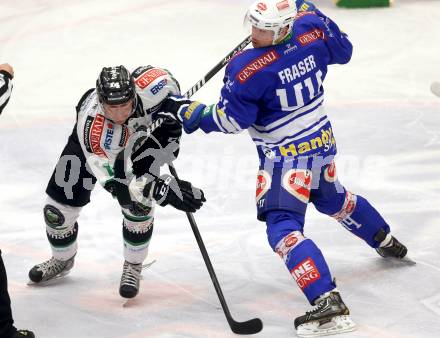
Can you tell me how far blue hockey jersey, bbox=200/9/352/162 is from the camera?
13.3ft

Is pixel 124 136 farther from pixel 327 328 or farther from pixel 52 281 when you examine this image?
pixel 327 328

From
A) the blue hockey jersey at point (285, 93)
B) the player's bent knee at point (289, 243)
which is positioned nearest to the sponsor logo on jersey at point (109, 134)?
the blue hockey jersey at point (285, 93)

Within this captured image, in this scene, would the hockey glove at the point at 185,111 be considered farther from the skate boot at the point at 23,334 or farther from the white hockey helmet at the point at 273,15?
the skate boot at the point at 23,334

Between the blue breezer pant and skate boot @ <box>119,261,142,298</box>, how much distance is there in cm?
66

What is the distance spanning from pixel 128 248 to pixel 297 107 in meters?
1.01

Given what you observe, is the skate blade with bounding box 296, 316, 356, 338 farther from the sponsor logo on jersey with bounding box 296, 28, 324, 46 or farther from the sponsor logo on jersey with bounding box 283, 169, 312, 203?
the sponsor logo on jersey with bounding box 296, 28, 324, 46

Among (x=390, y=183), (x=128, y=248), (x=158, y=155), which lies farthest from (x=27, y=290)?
(x=390, y=183)

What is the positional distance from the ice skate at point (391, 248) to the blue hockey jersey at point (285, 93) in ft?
1.84

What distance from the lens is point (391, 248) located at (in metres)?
4.68

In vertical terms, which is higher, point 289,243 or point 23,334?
point 289,243

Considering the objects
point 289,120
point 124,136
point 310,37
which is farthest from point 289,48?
point 124,136

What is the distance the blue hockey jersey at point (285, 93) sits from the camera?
13.3 feet

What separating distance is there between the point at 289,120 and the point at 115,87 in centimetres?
74

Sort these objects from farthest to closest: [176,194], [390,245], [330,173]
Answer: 1. [390,245]
2. [330,173]
3. [176,194]
